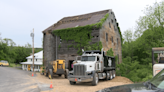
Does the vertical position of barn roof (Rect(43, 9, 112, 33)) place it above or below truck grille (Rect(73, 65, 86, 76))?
above

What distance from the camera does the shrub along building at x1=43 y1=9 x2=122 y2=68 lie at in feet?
75.2

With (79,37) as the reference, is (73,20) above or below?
above

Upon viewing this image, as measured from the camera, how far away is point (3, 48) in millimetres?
61938

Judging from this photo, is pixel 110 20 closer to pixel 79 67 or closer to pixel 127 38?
→ pixel 79 67

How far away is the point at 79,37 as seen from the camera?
24141mm

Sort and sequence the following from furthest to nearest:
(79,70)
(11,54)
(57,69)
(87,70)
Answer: (11,54)
(57,69)
(87,70)
(79,70)

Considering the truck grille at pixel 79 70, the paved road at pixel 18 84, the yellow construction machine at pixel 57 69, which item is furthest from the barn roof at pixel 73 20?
the truck grille at pixel 79 70

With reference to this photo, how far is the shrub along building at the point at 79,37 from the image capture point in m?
22.9

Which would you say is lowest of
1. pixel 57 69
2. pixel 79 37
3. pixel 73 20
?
pixel 57 69

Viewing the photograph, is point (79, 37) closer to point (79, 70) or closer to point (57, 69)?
point (57, 69)

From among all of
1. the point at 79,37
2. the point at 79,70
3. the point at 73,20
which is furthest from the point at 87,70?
the point at 73,20

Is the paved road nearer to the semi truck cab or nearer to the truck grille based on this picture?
the semi truck cab

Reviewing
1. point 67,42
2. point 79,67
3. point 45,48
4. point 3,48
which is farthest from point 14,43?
point 79,67

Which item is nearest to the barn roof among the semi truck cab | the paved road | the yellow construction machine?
the yellow construction machine
